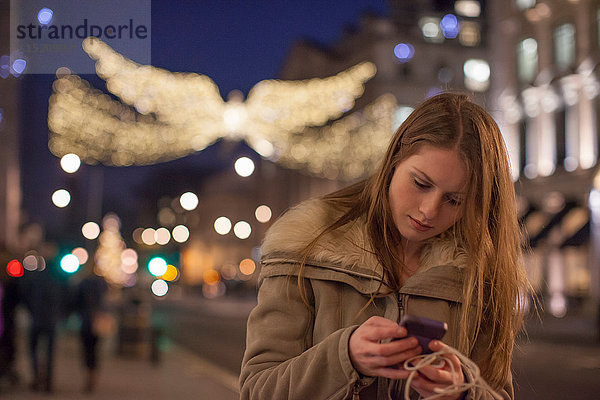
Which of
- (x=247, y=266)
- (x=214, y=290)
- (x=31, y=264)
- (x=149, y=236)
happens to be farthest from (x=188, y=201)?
(x=247, y=266)

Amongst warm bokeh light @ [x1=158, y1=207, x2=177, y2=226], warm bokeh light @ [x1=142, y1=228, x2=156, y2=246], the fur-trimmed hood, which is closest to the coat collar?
the fur-trimmed hood

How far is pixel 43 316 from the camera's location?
8828mm

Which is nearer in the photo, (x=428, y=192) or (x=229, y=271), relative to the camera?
(x=428, y=192)

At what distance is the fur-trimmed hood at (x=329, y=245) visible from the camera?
2102 mm

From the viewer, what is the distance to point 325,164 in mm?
21203

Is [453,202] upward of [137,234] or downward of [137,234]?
upward

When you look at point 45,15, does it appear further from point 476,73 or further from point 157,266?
point 476,73

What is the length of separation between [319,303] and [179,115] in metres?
11.1

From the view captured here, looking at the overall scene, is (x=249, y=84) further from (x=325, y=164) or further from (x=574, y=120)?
(x=574, y=120)

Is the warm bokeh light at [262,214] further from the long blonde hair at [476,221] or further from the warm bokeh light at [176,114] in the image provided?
the long blonde hair at [476,221]

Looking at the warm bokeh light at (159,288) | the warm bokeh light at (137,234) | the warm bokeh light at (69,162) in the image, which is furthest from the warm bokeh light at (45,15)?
the warm bokeh light at (137,234)

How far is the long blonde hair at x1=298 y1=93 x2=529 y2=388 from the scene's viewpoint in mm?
2133

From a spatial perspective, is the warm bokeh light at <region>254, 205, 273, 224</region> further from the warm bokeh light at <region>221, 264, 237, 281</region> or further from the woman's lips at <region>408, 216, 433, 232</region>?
the warm bokeh light at <region>221, 264, 237, 281</region>

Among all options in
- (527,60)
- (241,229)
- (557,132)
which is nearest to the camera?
(241,229)
